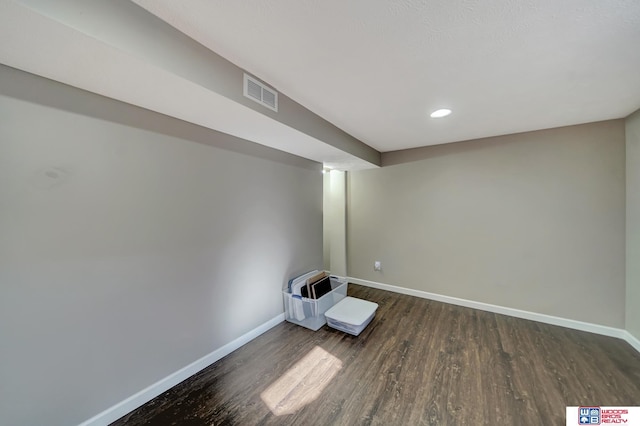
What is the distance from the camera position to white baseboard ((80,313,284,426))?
54.4 inches

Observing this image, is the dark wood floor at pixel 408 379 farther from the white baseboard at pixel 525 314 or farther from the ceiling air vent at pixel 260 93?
the ceiling air vent at pixel 260 93

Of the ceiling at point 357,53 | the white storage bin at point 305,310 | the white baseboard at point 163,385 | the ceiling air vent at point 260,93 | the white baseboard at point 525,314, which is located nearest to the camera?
the ceiling at point 357,53

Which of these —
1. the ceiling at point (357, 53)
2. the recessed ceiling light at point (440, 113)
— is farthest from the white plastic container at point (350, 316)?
the recessed ceiling light at point (440, 113)

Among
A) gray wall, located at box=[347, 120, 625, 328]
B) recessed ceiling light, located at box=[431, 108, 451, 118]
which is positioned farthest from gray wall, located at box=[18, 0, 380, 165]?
gray wall, located at box=[347, 120, 625, 328]

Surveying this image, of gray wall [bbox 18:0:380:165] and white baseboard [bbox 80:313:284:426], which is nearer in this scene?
gray wall [bbox 18:0:380:165]

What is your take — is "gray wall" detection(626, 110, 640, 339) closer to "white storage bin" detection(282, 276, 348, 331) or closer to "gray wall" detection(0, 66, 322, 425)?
"white storage bin" detection(282, 276, 348, 331)

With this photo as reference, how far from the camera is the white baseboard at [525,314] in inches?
89.7

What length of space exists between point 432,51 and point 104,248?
231 centimetres

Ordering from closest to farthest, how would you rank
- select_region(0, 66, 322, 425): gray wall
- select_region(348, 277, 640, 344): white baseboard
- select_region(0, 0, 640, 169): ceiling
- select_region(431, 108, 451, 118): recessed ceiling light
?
select_region(0, 0, 640, 169): ceiling → select_region(0, 66, 322, 425): gray wall → select_region(431, 108, 451, 118): recessed ceiling light → select_region(348, 277, 640, 344): white baseboard

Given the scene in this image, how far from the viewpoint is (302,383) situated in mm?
1737

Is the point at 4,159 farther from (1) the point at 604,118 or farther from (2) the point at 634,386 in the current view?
(1) the point at 604,118

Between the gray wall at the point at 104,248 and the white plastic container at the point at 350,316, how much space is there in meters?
1.00

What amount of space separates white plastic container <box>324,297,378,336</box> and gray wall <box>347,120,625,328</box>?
115 centimetres

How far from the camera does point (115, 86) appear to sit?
1252mm
